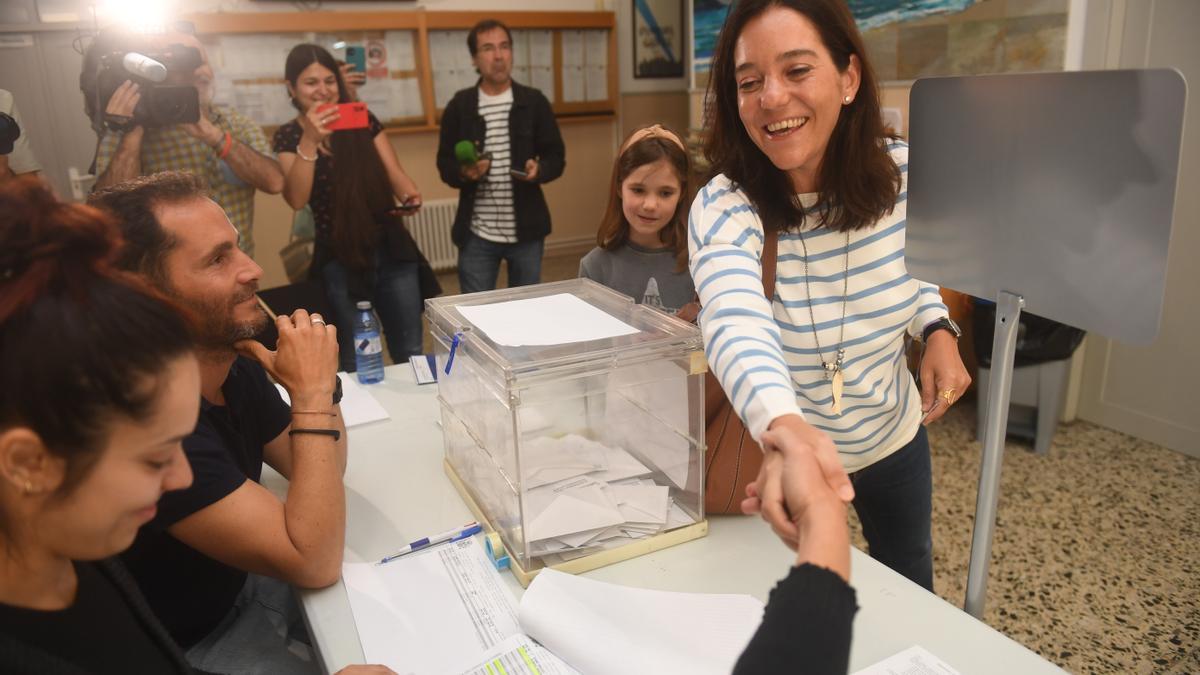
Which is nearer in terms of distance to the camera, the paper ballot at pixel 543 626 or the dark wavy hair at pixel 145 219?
the paper ballot at pixel 543 626

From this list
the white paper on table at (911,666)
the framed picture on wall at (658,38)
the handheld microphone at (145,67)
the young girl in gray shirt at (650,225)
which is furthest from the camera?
the framed picture on wall at (658,38)

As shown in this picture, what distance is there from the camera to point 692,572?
3.71ft

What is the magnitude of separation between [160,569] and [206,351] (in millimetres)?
334

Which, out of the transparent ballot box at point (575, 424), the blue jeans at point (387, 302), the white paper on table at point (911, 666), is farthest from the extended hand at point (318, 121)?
the white paper on table at point (911, 666)

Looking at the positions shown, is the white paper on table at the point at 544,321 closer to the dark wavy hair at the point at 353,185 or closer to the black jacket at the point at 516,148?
the dark wavy hair at the point at 353,185

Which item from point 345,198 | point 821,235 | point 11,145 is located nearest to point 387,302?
point 345,198

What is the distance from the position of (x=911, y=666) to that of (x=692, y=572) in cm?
31

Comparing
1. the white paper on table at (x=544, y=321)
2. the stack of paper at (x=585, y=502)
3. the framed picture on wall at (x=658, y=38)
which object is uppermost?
the framed picture on wall at (x=658, y=38)

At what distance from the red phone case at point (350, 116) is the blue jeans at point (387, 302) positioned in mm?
409

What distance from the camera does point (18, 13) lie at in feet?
12.6

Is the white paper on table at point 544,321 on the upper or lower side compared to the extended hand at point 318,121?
lower

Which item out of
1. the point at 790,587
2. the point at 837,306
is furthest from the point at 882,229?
the point at 790,587

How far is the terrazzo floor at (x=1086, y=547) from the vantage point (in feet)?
6.47

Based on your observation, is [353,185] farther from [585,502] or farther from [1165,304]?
[1165,304]
